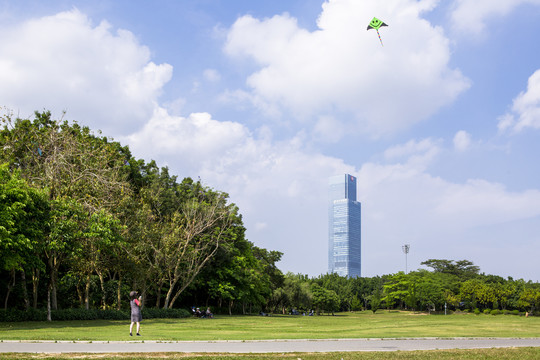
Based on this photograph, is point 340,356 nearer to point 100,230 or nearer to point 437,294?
point 100,230

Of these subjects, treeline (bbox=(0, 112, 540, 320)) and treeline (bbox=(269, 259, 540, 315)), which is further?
treeline (bbox=(269, 259, 540, 315))

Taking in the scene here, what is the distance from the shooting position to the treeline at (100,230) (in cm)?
Answer: 2997

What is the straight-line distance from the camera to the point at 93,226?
1228 inches

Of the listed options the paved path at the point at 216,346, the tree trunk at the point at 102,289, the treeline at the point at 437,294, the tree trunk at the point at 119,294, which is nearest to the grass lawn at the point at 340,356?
the paved path at the point at 216,346

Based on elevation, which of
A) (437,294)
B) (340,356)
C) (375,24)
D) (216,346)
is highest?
(375,24)

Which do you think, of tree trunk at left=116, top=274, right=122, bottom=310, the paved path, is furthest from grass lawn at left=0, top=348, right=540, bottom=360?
tree trunk at left=116, top=274, right=122, bottom=310

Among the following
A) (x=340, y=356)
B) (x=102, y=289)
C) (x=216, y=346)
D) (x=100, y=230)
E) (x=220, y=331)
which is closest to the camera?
(x=340, y=356)

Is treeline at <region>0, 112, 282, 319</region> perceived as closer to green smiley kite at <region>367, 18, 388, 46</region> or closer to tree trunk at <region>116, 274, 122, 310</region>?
tree trunk at <region>116, 274, 122, 310</region>

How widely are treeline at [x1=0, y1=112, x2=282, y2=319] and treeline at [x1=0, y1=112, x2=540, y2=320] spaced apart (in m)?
0.10

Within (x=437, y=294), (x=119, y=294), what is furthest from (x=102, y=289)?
(x=437, y=294)

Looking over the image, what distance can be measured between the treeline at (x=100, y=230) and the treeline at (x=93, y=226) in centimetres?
10

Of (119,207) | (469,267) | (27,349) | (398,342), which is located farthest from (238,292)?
(469,267)

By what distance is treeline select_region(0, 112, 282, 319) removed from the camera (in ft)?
97.4

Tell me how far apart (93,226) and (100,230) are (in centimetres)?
57
